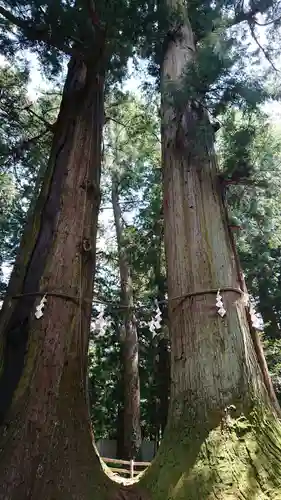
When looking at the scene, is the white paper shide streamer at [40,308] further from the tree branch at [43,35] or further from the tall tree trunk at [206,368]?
the tree branch at [43,35]

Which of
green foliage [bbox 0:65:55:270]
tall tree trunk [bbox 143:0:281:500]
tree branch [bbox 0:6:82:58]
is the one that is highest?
green foliage [bbox 0:65:55:270]

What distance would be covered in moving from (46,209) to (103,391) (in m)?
11.4

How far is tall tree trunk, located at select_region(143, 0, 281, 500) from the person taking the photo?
7.07 feet

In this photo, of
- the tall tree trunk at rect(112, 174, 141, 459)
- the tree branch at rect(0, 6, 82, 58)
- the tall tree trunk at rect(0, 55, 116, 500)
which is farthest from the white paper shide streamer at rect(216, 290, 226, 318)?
the tall tree trunk at rect(112, 174, 141, 459)

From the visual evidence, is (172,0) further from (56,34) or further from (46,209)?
(46,209)

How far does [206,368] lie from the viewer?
8.39ft

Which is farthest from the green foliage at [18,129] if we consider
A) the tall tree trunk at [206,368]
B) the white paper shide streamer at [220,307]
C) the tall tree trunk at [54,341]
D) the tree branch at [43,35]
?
the white paper shide streamer at [220,307]

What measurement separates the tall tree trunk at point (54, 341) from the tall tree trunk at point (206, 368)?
1.76ft

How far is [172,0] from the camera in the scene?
4965 mm

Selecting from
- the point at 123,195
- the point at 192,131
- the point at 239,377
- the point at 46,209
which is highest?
the point at 123,195

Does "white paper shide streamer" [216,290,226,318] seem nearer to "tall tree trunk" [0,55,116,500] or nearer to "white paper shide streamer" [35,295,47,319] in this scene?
"tall tree trunk" [0,55,116,500]

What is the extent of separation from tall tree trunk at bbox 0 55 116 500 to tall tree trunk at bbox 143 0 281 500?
1.76 ft

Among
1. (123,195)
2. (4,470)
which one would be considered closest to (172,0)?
(4,470)

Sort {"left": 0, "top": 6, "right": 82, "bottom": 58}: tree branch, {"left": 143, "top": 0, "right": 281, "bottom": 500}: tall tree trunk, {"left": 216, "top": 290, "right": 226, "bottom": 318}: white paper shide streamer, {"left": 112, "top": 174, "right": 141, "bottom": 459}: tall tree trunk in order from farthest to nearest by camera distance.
Answer: 1. {"left": 112, "top": 174, "right": 141, "bottom": 459}: tall tree trunk
2. {"left": 0, "top": 6, "right": 82, "bottom": 58}: tree branch
3. {"left": 216, "top": 290, "right": 226, "bottom": 318}: white paper shide streamer
4. {"left": 143, "top": 0, "right": 281, "bottom": 500}: tall tree trunk
